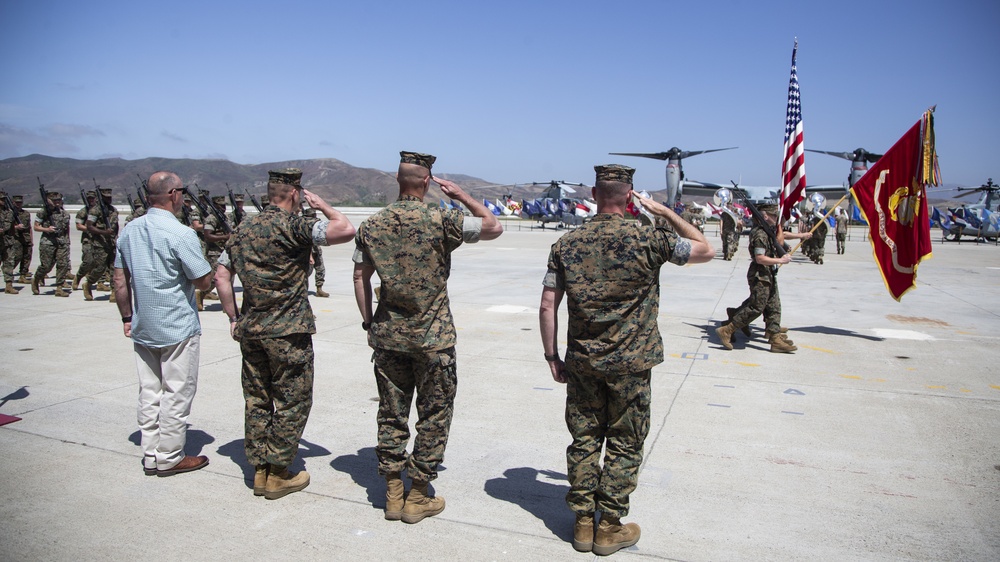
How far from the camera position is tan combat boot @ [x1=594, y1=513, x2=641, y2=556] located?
10.0 feet

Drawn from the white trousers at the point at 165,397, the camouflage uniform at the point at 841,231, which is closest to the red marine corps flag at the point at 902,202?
the white trousers at the point at 165,397

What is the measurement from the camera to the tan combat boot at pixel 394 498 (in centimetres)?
339

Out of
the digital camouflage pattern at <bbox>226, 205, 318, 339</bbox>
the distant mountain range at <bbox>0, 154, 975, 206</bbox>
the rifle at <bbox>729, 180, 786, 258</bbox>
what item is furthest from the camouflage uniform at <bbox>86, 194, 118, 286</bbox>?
the distant mountain range at <bbox>0, 154, 975, 206</bbox>

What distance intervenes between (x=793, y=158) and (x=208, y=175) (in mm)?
169034

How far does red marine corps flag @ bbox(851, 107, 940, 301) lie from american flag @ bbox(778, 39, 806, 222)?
1.63 metres

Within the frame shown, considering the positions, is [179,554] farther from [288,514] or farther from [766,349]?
[766,349]

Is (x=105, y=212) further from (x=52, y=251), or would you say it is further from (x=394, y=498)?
(x=394, y=498)

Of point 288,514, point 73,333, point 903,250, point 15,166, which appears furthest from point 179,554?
point 15,166

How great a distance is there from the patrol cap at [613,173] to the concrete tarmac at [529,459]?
1.73 meters

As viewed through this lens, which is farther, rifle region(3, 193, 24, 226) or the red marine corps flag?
rifle region(3, 193, 24, 226)

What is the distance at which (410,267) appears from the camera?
10.9ft

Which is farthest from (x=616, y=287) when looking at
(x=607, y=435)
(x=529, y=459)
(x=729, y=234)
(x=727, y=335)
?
(x=729, y=234)

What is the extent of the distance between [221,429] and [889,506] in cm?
423

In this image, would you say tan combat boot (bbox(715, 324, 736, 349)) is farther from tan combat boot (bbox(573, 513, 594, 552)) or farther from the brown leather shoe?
the brown leather shoe
